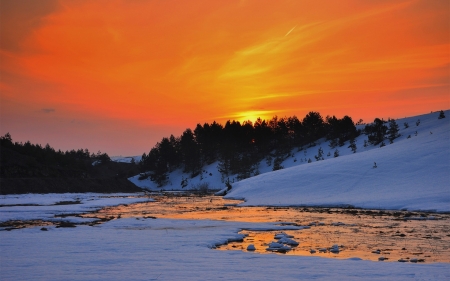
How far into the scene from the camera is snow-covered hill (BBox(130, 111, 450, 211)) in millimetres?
36312

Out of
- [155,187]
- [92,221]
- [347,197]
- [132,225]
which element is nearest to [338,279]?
[132,225]

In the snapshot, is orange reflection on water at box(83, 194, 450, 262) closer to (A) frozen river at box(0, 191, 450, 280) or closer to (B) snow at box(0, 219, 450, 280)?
(A) frozen river at box(0, 191, 450, 280)

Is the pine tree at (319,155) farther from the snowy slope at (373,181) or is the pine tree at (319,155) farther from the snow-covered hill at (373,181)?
the snow-covered hill at (373,181)

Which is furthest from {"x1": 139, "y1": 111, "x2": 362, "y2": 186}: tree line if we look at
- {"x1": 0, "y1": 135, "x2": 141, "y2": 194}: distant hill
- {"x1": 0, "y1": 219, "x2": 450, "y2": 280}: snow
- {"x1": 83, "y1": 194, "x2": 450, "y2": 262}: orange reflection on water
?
{"x1": 0, "y1": 219, "x2": 450, "y2": 280}: snow

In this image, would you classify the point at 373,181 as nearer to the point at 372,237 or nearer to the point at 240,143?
the point at 372,237

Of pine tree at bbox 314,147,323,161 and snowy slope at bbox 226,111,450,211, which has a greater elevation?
pine tree at bbox 314,147,323,161

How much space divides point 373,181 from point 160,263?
35080mm

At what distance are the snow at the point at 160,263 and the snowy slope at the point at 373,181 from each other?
858 inches

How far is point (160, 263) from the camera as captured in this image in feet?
43.8

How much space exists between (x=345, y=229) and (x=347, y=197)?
18.3m

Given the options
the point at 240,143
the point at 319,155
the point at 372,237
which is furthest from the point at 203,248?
the point at 240,143

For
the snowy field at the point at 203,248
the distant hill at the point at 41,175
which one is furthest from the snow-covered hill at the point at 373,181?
the distant hill at the point at 41,175

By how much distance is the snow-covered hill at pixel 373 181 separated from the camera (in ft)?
119

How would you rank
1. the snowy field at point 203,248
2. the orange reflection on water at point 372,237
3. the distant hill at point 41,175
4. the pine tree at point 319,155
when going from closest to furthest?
1. the snowy field at point 203,248
2. the orange reflection on water at point 372,237
3. the distant hill at point 41,175
4. the pine tree at point 319,155
